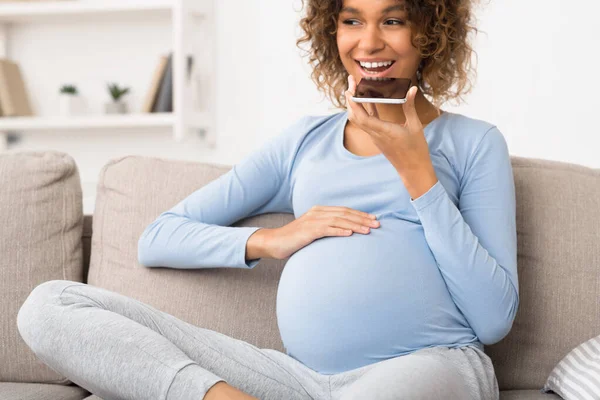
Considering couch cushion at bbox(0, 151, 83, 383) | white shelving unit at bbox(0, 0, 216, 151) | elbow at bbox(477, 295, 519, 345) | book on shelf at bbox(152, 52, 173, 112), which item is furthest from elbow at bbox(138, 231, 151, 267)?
book on shelf at bbox(152, 52, 173, 112)

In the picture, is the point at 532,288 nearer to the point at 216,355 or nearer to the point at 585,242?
the point at 585,242

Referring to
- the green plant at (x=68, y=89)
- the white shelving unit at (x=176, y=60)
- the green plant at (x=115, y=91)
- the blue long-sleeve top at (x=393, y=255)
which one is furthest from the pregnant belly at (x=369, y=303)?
the green plant at (x=68, y=89)

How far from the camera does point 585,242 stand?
1.48 meters

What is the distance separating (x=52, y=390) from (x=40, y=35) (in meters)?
1.83

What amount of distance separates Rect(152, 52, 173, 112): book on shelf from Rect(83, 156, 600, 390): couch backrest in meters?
1.06

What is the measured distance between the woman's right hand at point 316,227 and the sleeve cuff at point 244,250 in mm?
46

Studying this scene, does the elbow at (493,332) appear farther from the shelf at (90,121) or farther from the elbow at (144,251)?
the shelf at (90,121)

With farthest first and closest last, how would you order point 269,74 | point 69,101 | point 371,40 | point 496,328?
point 69,101 → point 269,74 → point 371,40 → point 496,328

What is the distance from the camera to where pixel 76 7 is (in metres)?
2.73

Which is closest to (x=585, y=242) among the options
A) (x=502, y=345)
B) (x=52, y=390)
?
(x=502, y=345)

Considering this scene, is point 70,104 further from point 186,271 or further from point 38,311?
point 38,311

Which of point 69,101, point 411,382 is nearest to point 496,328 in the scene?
point 411,382

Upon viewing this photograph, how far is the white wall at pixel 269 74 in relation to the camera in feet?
8.00

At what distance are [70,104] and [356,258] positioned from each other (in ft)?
6.08
